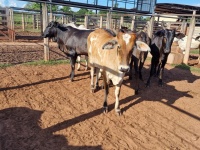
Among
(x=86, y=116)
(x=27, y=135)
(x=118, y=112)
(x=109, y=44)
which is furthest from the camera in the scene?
(x=118, y=112)

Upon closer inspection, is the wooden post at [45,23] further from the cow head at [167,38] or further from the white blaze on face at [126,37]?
the white blaze on face at [126,37]

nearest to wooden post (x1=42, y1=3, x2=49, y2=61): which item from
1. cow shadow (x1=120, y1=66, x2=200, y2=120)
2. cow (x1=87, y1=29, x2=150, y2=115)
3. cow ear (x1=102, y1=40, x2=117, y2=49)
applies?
cow (x1=87, y1=29, x2=150, y2=115)

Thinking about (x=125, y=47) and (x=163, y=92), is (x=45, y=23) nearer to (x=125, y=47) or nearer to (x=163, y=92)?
(x=125, y=47)

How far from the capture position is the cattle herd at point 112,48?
12.8 feet

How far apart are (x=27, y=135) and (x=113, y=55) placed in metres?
2.39

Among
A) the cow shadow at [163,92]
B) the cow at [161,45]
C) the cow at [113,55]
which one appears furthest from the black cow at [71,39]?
the cow at [161,45]

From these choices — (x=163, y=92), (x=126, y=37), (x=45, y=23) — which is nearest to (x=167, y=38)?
(x=163, y=92)

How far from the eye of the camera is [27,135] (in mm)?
3490

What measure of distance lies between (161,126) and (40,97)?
3077mm

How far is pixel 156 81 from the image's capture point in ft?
24.0

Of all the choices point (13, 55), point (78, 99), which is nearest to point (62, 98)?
point (78, 99)

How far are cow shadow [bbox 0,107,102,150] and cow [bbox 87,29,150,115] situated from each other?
49.3 inches

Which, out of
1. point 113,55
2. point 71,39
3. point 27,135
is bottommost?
point 27,135

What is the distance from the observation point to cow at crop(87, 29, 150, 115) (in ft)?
12.5
